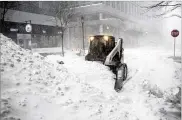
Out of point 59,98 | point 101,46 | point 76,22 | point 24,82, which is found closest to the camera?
point 24,82

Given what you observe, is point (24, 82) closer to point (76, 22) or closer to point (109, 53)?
point (109, 53)

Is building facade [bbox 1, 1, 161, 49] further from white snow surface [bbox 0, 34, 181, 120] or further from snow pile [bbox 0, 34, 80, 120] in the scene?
snow pile [bbox 0, 34, 80, 120]

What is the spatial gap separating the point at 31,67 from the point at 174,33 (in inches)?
574

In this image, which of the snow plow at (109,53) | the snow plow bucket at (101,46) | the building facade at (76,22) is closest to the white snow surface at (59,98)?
the snow plow at (109,53)

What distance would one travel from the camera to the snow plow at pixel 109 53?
11.9m

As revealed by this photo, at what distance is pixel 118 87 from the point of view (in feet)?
33.9

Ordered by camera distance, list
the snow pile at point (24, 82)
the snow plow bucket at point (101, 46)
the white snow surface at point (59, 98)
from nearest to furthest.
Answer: the snow pile at point (24, 82) → the white snow surface at point (59, 98) → the snow plow bucket at point (101, 46)

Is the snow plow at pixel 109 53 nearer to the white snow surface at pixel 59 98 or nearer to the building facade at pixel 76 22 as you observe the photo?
the white snow surface at pixel 59 98

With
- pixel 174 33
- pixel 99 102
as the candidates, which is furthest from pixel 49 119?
pixel 174 33

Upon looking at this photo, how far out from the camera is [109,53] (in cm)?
1266

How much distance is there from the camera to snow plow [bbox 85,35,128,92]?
39.1 ft

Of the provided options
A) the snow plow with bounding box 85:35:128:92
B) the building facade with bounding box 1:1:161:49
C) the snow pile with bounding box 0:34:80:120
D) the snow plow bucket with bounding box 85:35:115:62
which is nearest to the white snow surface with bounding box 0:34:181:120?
the snow pile with bounding box 0:34:80:120

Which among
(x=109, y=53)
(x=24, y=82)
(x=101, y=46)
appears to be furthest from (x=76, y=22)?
(x=24, y=82)

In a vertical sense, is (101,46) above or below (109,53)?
above
